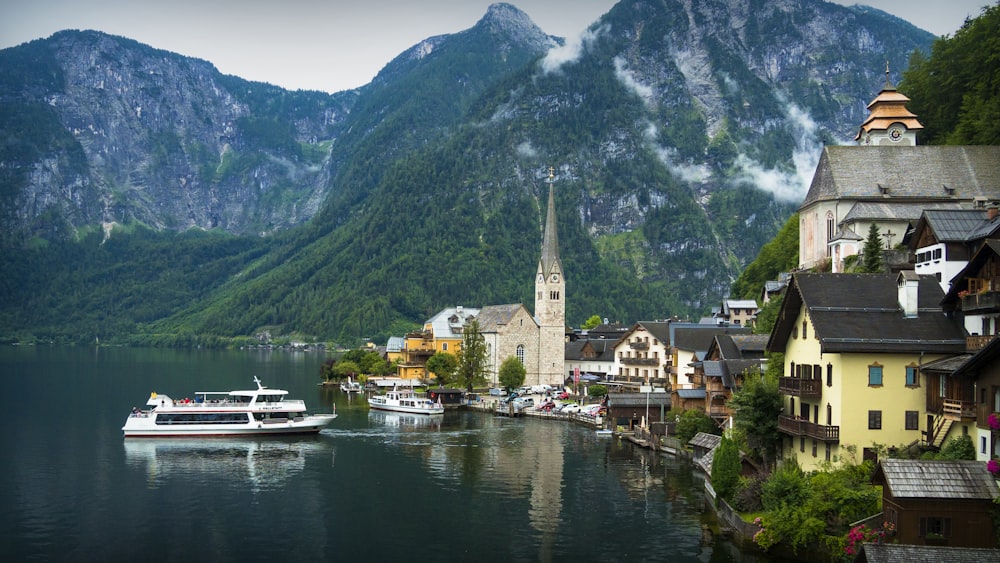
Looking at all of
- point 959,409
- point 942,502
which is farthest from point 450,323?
point 942,502

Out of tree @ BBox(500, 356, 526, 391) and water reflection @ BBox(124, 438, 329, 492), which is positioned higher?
tree @ BBox(500, 356, 526, 391)

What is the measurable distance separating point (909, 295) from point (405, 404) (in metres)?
78.3

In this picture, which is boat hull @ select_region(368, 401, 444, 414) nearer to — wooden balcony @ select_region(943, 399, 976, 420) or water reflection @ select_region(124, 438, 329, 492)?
water reflection @ select_region(124, 438, 329, 492)

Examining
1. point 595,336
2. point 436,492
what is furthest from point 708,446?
point 595,336

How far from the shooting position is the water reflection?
69.6 metres

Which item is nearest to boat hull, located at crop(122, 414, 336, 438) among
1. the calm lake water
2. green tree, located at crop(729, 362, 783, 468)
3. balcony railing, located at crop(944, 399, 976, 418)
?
the calm lake water

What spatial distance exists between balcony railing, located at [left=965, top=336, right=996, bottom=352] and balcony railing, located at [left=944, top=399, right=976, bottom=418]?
2.63 metres

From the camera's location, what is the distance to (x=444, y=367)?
139 metres

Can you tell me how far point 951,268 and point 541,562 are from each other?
2506 centimetres

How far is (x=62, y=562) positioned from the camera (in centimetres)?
4509

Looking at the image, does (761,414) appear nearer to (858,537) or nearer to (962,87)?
(858,537)

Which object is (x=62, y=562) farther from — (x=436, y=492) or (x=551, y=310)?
(x=551, y=310)

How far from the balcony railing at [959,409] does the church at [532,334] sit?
98590 millimetres

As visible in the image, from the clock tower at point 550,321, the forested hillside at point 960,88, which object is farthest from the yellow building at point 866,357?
the clock tower at point 550,321
